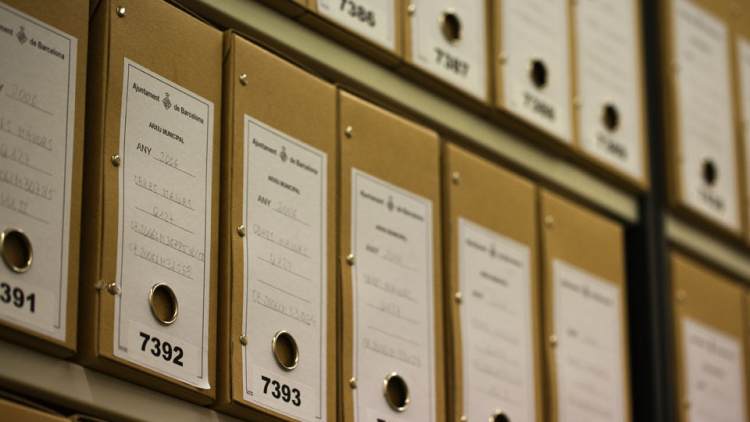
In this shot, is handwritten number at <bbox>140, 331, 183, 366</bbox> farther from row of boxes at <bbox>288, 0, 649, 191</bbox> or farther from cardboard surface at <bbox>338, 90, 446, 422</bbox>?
row of boxes at <bbox>288, 0, 649, 191</bbox>

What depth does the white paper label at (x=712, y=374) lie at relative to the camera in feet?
5.60

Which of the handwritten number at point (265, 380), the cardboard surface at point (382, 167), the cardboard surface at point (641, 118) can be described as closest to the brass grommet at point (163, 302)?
the handwritten number at point (265, 380)

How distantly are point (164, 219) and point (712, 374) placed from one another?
101 centimetres

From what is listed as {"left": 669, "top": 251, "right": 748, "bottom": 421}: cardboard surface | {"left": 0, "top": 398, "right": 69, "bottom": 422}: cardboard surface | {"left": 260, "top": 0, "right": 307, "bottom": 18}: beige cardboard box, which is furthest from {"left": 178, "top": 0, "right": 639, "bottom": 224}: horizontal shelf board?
{"left": 0, "top": 398, "right": 69, "bottom": 422}: cardboard surface

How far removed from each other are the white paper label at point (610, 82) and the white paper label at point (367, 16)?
37 cm

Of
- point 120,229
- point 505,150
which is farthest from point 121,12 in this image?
point 505,150

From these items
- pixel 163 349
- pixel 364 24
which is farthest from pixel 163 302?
pixel 364 24

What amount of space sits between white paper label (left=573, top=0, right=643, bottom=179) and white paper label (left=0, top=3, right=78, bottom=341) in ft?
2.65

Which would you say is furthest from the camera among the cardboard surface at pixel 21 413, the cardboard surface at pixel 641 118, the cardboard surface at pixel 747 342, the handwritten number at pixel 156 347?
the cardboard surface at pixel 747 342

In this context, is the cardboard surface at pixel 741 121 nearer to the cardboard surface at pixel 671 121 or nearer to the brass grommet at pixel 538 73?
the cardboard surface at pixel 671 121

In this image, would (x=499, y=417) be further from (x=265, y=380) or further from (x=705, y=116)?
(x=705, y=116)

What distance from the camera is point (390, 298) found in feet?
4.15

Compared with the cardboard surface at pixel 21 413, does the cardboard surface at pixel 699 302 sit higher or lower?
higher

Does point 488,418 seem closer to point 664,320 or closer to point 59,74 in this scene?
point 664,320
